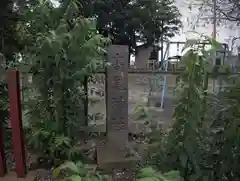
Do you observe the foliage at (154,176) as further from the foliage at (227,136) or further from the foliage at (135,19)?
the foliage at (135,19)

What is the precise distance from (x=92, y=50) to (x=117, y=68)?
0.54 m

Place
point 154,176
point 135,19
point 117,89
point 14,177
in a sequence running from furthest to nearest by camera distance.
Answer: point 135,19
point 117,89
point 14,177
point 154,176

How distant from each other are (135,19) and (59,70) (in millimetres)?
6825

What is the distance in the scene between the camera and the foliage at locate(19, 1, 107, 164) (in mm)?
2375

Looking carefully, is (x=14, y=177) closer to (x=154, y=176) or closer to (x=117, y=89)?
(x=117, y=89)

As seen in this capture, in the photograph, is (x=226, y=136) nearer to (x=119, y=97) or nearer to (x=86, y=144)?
(x=119, y=97)

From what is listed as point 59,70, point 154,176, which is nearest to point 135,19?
point 59,70

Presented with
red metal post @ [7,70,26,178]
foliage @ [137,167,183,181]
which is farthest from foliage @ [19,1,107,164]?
foliage @ [137,167,183,181]

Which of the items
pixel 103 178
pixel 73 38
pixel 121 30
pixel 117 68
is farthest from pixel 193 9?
pixel 103 178

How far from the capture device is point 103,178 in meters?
1.49

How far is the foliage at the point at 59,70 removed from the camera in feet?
7.79

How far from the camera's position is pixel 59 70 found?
7.95 ft

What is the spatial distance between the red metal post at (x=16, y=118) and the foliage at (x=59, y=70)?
0.47 ft

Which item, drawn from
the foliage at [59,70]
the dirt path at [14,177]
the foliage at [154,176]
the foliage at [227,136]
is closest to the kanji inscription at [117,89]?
the foliage at [59,70]
